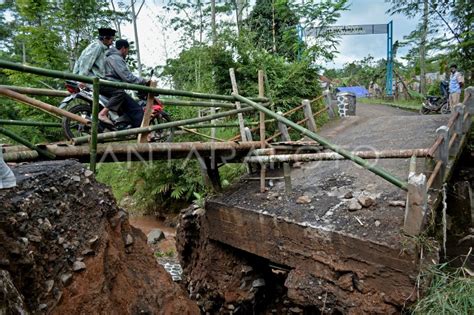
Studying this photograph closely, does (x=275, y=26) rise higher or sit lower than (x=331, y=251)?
higher

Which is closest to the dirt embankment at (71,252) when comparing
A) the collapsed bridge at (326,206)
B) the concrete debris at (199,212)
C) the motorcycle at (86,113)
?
the collapsed bridge at (326,206)

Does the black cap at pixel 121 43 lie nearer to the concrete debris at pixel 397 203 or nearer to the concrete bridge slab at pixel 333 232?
the concrete bridge slab at pixel 333 232

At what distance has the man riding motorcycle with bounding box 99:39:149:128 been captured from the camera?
15.2 ft

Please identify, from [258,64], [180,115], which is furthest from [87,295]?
[180,115]

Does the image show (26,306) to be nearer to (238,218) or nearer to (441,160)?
(238,218)

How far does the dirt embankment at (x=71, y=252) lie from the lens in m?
1.93

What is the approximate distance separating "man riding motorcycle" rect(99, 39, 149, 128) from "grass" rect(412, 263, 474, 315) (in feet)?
11.8

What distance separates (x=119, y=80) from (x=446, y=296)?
13.7 ft

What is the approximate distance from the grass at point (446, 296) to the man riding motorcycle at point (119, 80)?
142 inches

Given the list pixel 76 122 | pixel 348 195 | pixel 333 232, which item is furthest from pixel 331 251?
pixel 76 122

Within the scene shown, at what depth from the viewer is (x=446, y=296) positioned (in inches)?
120

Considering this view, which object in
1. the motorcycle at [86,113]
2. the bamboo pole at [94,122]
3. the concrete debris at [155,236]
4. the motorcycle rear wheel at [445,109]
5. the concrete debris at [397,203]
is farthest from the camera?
the motorcycle rear wheel at [445,109]

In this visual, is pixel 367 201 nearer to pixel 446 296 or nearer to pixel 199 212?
pixel 446 296

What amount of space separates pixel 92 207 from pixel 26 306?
0.75m
